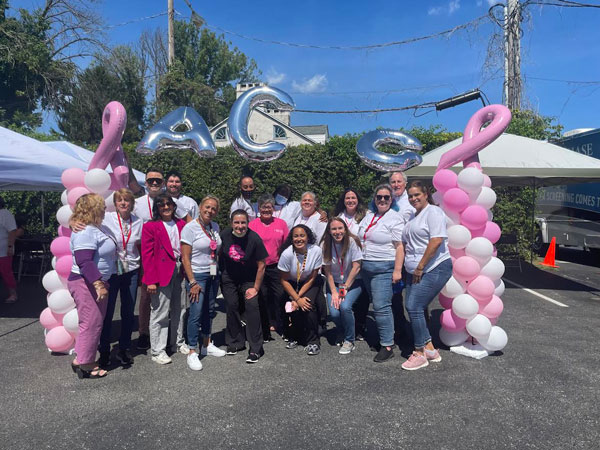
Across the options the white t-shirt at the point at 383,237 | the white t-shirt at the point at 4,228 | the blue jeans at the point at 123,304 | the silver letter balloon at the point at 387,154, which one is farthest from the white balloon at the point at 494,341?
the white t-shirt at the point at 4,228

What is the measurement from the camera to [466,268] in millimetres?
4254

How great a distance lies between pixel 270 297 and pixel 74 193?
2.33 meters

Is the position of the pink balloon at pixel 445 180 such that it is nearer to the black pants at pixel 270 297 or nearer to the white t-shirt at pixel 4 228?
the black pants at pixel 270 297

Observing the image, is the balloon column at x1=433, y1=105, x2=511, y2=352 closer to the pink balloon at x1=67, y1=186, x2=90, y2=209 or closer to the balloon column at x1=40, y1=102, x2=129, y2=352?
the balloon column at x1=40, y1=102, x2=129, y2=352

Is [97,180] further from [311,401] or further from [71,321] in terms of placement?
[311,401]

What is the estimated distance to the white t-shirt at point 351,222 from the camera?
4.62m

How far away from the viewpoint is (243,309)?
445cm

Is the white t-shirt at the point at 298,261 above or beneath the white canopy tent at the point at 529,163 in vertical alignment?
beneath

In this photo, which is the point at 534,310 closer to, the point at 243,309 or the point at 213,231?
the point at 243,309

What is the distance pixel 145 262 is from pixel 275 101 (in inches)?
105

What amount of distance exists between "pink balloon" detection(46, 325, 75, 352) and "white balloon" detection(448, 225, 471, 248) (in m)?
3.96

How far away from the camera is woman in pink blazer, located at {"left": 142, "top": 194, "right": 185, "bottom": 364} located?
385 cm

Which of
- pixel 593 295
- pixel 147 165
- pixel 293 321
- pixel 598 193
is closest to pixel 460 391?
pixel 293 321

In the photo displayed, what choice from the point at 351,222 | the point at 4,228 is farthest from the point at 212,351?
the point at 4,228
